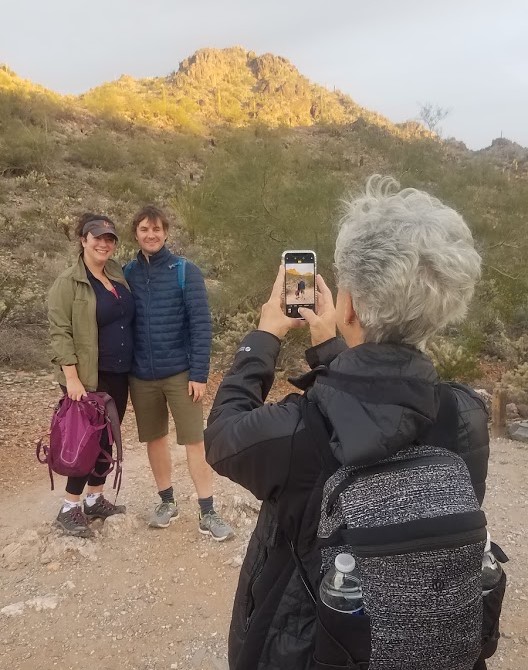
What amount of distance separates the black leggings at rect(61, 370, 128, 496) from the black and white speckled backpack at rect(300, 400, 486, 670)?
2213 mm

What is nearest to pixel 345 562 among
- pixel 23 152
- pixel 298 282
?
pixel 298 282

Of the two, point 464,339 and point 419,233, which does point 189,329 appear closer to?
point 419,233

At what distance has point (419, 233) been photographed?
1.11 m

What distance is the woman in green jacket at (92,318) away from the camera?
111 inches

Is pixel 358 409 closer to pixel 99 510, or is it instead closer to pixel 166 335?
pixel 166 335

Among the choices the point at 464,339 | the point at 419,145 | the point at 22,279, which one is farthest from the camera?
the point at 419,145

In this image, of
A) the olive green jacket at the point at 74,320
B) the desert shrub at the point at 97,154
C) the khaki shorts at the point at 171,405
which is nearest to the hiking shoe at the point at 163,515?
the khaki shorts at the point at 171,405

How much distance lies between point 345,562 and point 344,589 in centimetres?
5

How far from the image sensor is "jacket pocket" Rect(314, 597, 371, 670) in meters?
0.99

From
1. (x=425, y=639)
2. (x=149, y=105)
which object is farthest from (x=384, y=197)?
(x=149, y=105)

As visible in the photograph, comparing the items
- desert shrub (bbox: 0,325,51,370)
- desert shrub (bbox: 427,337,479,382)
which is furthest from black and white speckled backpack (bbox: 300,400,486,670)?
desert shrub (bbox: 0,325,51,370)

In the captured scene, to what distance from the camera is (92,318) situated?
2.84 metres

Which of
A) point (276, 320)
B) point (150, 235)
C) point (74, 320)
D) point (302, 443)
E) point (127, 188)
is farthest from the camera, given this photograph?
point (127, 188)

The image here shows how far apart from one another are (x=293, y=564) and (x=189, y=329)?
1.99 m
